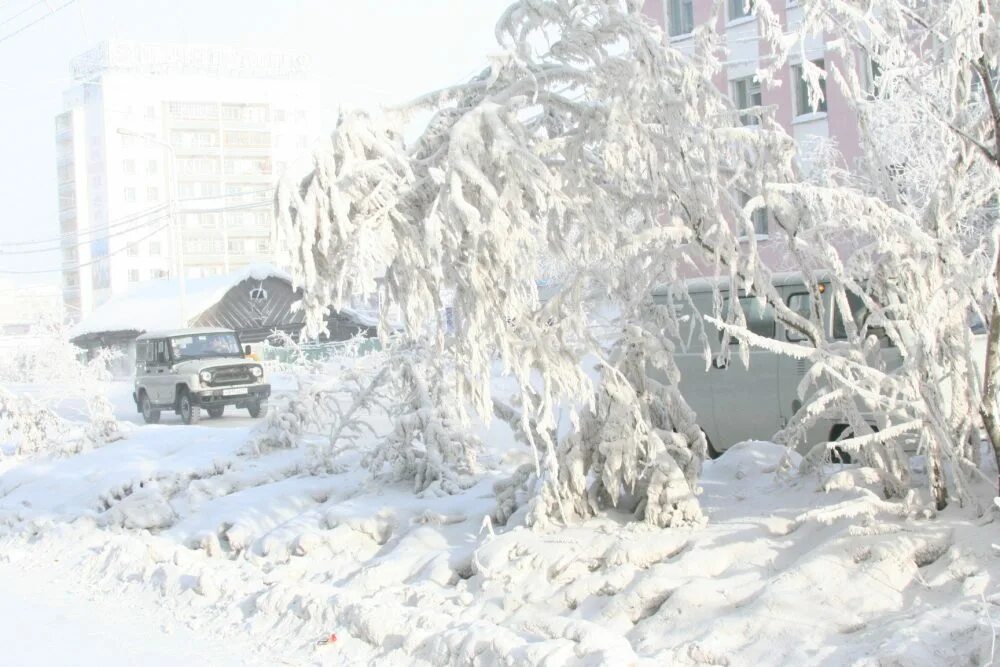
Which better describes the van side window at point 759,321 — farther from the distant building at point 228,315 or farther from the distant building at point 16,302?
the distant building at point 16,302

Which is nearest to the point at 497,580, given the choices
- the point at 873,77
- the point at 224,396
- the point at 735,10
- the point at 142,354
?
the point at 873,77

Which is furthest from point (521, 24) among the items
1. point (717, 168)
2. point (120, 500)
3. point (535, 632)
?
point (120, 500)

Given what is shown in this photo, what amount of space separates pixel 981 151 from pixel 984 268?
0.60 metres

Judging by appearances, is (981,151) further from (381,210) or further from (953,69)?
(381,210)

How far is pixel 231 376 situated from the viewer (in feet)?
78.0

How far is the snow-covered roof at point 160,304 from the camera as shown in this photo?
1853 inches

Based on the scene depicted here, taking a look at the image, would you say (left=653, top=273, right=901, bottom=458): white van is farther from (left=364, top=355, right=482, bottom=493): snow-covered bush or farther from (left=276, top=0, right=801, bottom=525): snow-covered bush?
(left=276, top=0, right=801, bottom=525): snow-covered bush

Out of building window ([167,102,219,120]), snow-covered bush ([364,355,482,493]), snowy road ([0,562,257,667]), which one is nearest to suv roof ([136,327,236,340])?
snow-covered bush ([364,355,482,493])

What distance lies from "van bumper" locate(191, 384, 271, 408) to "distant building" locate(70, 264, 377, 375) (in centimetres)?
2370

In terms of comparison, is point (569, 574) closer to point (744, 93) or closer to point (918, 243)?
point (918, 243)

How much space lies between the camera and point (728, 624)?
516cm

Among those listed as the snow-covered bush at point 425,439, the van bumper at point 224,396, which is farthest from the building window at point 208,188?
the snow-covered bush at point 425,439

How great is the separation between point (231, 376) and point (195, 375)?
720 millimetres

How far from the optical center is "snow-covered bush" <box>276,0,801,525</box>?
5867 mm
